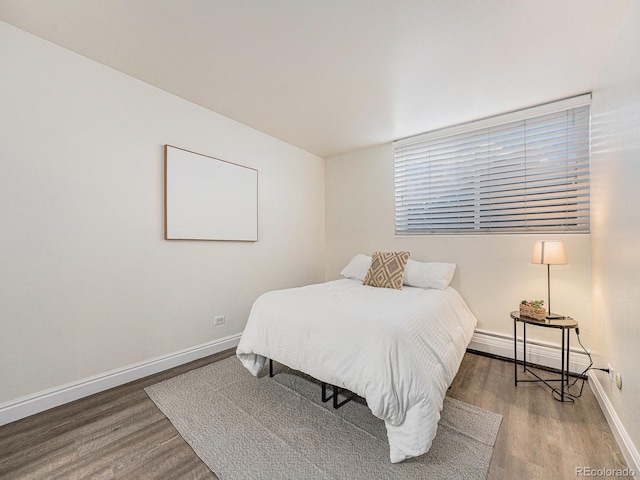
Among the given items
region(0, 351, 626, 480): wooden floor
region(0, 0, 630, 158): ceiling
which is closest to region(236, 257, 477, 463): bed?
region(0, 351, 626, 480): wooden floor

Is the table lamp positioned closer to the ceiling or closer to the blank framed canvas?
the ceiling

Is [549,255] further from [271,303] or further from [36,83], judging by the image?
[36,83]

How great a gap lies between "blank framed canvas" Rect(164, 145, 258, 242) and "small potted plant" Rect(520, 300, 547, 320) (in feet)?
9.10

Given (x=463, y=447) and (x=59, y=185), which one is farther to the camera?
(x=59, y=185)

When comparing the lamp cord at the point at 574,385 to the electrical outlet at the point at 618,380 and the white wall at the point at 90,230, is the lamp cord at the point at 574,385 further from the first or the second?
the white wall at the point at 90,230

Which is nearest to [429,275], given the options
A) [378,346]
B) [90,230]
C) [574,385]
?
[574,385]

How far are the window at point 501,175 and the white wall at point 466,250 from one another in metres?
0.14

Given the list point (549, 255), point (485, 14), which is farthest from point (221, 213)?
point (549, 255)

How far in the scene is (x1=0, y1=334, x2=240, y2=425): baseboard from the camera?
179 centimetres

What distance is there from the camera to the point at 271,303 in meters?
2.18

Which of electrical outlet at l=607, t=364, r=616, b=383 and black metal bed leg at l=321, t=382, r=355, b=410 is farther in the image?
black metal bed leg at l=321, t=382, r=355, b=410

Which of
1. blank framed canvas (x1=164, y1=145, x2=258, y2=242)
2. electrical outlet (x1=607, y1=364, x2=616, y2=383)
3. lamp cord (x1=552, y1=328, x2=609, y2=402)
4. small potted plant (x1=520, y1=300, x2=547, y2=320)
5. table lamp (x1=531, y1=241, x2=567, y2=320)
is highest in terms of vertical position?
blank framed canvas (x1=164, y1=145, x2=258, y2=242)

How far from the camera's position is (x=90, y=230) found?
2.10m

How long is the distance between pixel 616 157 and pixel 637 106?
1.38ft
